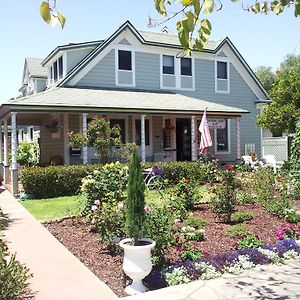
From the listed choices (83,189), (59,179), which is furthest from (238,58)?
(83,189)

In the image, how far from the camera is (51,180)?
45.7 ft

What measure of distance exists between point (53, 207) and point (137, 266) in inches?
278

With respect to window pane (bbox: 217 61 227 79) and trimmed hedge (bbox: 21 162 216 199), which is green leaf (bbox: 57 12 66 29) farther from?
window pane (bbox: 217 61 227 79)

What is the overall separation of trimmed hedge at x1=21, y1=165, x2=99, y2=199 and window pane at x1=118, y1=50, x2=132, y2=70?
846cm

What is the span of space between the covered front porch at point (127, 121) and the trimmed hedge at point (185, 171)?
74.9 inches

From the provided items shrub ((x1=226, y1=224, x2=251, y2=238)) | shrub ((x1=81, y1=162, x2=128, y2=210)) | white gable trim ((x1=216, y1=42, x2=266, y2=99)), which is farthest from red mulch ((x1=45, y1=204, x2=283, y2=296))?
white gable trim ((x1=216, y1=42, x2=266, y2=99))

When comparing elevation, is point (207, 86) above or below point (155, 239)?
above

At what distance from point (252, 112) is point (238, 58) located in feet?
12.0

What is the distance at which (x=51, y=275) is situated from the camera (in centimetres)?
569

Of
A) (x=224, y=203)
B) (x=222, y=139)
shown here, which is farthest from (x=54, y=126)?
(x=224, y=203)

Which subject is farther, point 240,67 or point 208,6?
point 240,67

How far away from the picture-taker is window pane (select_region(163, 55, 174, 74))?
74.2 ft

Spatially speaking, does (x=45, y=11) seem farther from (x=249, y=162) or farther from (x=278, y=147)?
(x=278, y=147)

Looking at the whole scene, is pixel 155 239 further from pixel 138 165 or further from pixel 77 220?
pixel 77 220
